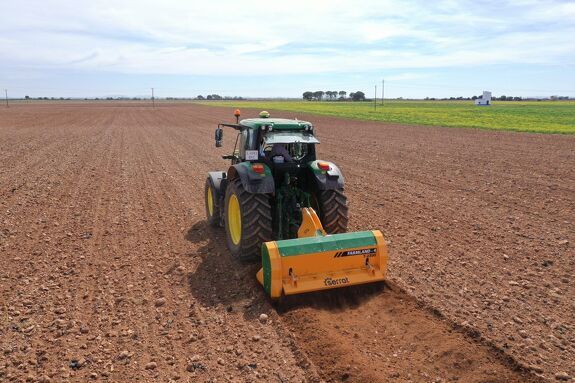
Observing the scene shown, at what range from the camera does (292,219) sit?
6.20 meters

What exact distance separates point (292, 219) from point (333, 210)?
0.56 metres

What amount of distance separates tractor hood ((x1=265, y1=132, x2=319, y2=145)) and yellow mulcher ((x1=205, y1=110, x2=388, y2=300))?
0.04 feet

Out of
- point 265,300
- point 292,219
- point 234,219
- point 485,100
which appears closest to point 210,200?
point 234,219

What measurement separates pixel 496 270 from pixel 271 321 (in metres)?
3.19

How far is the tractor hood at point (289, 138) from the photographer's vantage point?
6.18 meters

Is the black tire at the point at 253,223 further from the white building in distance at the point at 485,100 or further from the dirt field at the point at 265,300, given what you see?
the white building in distance at the point at 485,100

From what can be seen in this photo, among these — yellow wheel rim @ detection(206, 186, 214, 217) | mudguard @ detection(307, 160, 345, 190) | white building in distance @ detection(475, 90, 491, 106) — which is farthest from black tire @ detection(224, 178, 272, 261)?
white building in distance @ detection(475, 90, 491, 106)

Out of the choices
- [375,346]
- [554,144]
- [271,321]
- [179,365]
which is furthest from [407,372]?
[554,144]

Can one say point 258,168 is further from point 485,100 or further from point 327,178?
point 485,100

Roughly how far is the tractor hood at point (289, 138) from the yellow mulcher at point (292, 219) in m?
0.01

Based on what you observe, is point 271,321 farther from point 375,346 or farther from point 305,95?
point 305,95

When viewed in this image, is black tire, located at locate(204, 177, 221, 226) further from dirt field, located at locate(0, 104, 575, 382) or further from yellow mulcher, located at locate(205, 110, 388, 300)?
yellow mulcher, located at locate(205, 110, 388, 300)

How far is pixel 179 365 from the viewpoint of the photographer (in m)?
3.99

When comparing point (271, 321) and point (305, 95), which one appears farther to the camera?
point (305, 95)
